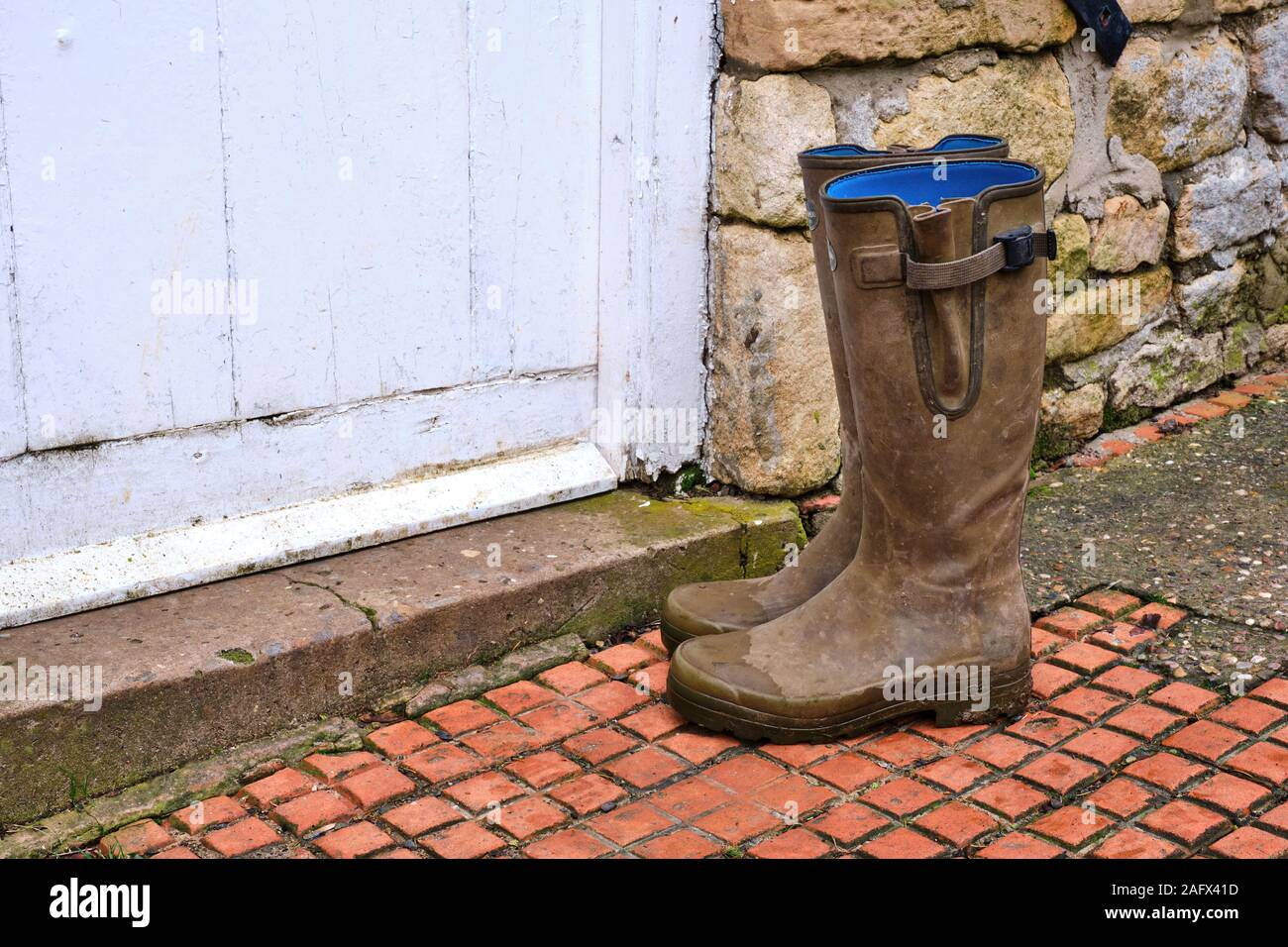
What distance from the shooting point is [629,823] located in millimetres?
2113

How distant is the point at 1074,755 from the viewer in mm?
2266

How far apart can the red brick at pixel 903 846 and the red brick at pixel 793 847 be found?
0.19 ft

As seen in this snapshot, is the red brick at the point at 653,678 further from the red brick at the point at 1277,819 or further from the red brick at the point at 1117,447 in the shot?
the red brick at the point at 1117,447

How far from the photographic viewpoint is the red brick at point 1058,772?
2.19 meters

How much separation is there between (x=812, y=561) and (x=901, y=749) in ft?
1.33

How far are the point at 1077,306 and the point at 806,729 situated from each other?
146cm

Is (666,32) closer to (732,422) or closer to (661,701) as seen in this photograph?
(732,422)

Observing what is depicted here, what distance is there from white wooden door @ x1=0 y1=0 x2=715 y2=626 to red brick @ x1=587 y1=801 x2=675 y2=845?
796 mm

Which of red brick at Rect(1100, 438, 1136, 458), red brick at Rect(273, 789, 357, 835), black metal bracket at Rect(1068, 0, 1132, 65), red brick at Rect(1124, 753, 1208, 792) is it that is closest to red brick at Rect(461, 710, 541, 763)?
red brick at Rect(273, 789, 357, 835)

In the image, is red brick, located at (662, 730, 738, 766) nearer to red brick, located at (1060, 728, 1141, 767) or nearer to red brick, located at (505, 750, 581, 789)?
red brick, located at (505, 750, 581, 789)

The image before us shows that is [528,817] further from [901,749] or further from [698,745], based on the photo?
[901,749]

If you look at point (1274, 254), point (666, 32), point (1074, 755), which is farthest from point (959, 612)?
point (1274, 254)

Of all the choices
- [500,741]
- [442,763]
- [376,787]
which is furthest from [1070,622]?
[376,787]

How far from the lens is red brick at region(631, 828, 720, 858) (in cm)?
203
